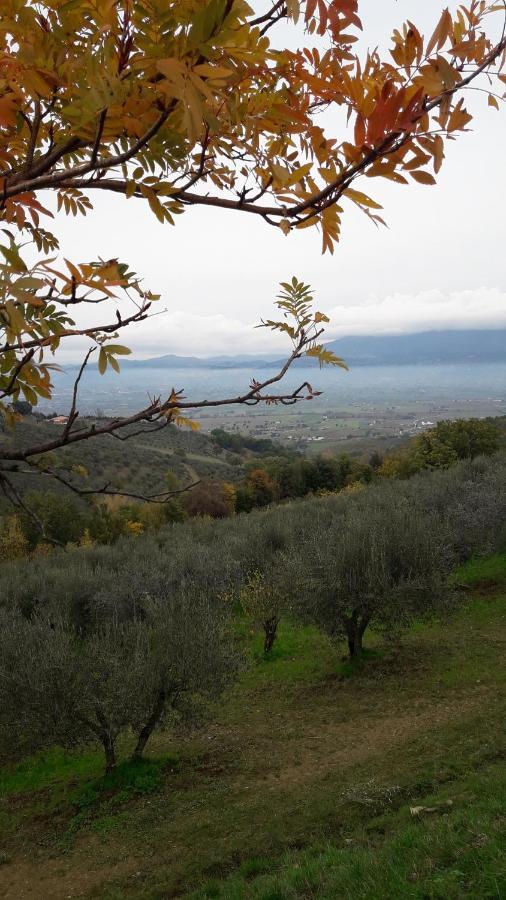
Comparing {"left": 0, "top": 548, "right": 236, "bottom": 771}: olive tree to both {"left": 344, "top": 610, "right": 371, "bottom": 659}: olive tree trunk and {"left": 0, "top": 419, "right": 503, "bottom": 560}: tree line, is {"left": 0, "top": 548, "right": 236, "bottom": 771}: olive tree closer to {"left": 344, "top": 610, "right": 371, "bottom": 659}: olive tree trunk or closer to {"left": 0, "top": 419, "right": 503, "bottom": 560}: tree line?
{"left": 344, "top": 610, "right": 371, "bottom": 659}: olive tree trunk

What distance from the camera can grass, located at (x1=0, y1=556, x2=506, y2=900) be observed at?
4859 mm

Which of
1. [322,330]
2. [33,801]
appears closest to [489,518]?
[33,801]

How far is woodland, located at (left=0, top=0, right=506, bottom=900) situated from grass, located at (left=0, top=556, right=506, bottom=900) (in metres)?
0.05

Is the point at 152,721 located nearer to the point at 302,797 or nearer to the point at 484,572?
the point at 302,797

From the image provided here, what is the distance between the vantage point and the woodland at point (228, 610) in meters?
1.05

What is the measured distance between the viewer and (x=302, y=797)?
800 centimetres

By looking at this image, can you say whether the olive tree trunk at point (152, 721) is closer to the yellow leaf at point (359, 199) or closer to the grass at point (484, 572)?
the yellow leaf at point (359, 199)

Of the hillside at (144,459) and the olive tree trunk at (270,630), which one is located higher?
the hillside at (144,459)

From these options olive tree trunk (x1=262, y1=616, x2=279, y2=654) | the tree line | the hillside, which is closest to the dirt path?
olive tree trunk (x1=262, y1=616, x2=279, y2=654)

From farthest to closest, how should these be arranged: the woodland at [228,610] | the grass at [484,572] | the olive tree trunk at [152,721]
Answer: the grass at [484,572], the olive tree trunk at [152,721], the woodland at [228,610]

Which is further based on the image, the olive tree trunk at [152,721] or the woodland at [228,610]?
the olive tree trunk at [152,721]

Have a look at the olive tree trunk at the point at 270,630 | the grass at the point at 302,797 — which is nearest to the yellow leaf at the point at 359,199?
the grass at the point at 302,797

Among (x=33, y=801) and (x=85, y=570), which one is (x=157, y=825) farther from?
(x=85, y=570)

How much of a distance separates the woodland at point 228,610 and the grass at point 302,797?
0.05m
